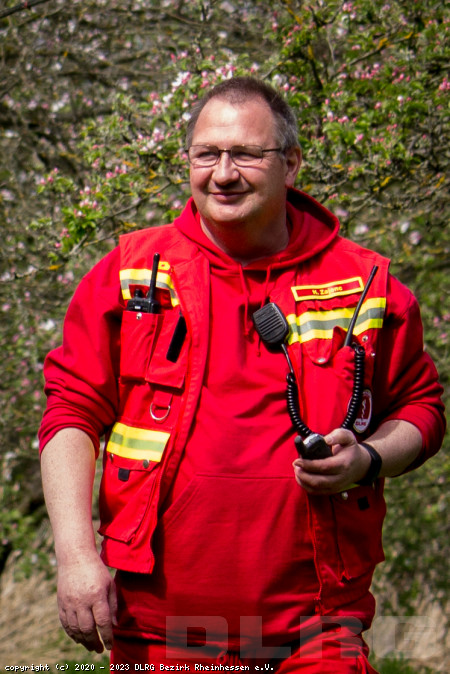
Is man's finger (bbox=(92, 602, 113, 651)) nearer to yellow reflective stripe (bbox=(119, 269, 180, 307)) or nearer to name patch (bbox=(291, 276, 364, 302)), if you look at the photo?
yellow reflective stripe (bbox=(119, 269, 180, 307))

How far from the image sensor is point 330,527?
260 cm

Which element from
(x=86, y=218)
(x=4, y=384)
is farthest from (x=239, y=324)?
(x=4, y=384)

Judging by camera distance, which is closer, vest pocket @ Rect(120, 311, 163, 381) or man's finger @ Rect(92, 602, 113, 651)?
man's finger @ Rect(92, 602, 113, 651)

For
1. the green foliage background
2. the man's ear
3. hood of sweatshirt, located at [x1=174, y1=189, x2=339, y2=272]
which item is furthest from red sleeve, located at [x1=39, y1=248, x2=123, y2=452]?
the green foliage background

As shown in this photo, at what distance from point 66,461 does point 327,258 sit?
97 cm

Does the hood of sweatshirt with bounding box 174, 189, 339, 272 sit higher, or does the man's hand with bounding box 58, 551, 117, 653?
the hood of sweatshirt with bounding box 174, 189, 339, 272

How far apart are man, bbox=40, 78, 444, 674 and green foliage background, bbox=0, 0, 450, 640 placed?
1323mm

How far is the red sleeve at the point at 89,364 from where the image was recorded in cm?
271

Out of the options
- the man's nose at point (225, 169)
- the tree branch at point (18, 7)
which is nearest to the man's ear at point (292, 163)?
the man's nose at point (225, 169)

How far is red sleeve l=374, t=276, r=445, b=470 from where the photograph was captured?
2.86 metres

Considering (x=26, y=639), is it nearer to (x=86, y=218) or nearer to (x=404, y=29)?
(x=86, y=218)

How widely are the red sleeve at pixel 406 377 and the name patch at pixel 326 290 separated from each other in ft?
0.35

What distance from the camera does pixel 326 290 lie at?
9.27 feet

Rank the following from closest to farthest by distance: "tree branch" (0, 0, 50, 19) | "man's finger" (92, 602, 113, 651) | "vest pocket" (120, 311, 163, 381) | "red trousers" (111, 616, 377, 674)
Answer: "man's finger" (92, 602, 113, 651), "red trousers" (111, 616, 377, 674), "vest pocket" (120, 311, 163, 381), "tree branch" (0, 0, 50, 19)
